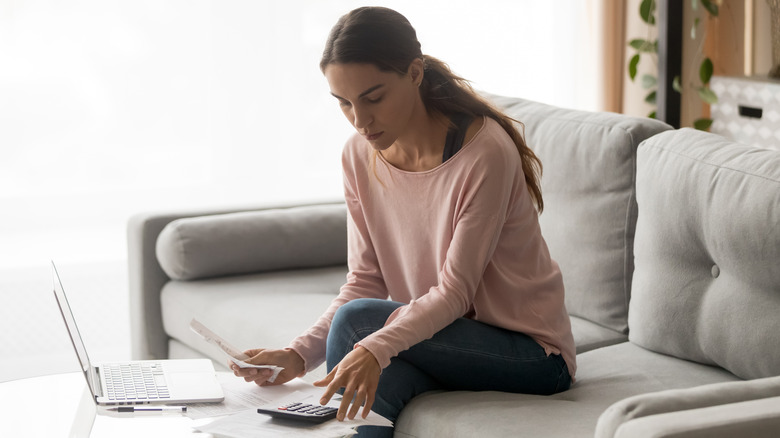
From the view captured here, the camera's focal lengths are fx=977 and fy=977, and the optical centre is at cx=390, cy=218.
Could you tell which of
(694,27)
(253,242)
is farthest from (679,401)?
(694,27)

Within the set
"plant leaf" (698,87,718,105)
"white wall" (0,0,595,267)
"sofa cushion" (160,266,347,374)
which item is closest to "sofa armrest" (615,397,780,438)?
"sofa cushion" (160,266,347,374)

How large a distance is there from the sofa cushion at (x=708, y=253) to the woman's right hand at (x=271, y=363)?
2.22 ft

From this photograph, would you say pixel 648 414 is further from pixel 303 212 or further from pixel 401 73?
pixel 303 212

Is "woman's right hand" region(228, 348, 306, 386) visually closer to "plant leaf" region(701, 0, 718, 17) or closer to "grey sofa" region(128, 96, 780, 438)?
"grey sofa" region(128, 96, 780, 438)

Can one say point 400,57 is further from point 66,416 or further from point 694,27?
point 694,27

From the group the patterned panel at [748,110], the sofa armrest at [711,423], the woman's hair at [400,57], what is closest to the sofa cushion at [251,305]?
the woman's hair at [400,57]

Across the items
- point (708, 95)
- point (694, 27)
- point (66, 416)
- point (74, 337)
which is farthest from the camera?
point (694, 27)

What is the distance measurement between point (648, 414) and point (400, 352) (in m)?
0.54

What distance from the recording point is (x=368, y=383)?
137 cm

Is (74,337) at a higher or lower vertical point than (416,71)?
lower

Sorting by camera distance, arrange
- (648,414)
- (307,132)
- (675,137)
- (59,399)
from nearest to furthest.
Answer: (648,414) < (59,399) < (675,137) < (307,132)

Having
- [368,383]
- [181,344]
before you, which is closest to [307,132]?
[181,344]

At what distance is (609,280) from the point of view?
6.46 ft

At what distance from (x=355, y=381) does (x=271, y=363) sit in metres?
0.22
